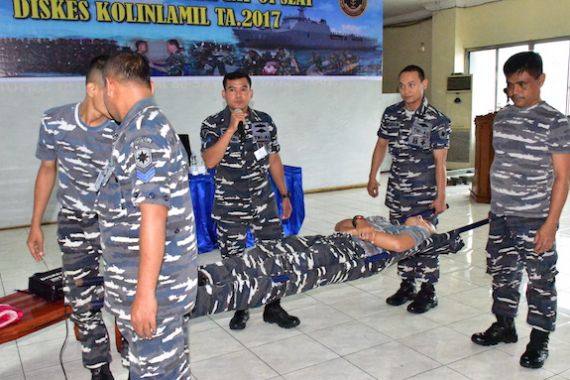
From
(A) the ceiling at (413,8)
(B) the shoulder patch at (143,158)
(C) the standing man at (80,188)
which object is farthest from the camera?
(A) the ceiling at (413,8)

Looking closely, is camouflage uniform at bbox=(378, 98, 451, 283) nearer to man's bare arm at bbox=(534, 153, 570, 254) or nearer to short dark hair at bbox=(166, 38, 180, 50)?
man's bare arm at bbox=(534, 153, 570, 254)

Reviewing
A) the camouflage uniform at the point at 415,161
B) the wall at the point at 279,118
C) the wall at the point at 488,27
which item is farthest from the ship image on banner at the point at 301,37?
the camouflage uniform at the point at 415,161

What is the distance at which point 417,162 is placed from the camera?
10.6 feet

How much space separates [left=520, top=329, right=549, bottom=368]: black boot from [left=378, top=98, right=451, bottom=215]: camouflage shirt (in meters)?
1.00

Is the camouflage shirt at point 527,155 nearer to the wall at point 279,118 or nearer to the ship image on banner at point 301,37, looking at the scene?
the wall at point 279,118

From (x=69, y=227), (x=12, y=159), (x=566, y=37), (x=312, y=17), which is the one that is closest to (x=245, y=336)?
(x=69, y=227)

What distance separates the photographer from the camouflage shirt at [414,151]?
3.15 metres

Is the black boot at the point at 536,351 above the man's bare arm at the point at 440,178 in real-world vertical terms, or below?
below

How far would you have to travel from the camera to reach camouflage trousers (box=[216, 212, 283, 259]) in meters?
3.11

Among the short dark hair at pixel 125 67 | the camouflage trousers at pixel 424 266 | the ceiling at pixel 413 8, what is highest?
the ceiling at pixel 413 8

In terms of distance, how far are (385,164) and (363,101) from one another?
2.01m

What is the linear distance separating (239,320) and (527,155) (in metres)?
1.82

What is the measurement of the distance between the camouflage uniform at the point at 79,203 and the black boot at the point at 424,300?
1.87m

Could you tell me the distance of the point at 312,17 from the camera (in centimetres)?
759
